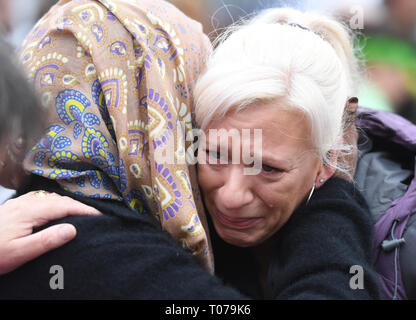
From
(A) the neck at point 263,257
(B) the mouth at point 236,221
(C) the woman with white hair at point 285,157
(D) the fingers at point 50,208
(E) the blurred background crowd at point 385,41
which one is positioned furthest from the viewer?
(E) the blurred background crowd at point 385,41

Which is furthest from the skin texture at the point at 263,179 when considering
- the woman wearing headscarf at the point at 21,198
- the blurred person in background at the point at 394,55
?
the blurred person in background at the point at 394,55

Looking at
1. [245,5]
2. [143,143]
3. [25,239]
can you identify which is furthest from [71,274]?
[245,5]

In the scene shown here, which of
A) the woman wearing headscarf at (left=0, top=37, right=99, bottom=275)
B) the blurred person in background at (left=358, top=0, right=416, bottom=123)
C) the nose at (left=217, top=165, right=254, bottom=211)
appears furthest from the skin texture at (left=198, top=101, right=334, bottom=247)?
the blurred person in background at (left=358, top=0, right=416, bottom=123)

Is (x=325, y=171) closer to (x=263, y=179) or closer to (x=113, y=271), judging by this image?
(x=263, y=179)

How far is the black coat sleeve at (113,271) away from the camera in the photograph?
3.73 feet

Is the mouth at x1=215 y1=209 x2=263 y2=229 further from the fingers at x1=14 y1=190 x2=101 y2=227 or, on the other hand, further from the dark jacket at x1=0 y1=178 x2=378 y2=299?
the fingers at x1=14 y1=190 x2=101 y2=227

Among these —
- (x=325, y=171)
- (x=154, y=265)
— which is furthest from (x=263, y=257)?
(x=154, y=265)

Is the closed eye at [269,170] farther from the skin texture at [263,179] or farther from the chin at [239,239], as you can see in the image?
the chin at [239,239]

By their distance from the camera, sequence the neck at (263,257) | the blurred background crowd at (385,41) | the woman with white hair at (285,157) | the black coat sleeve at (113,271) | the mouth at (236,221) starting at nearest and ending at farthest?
the black coat sleeve at (113,271) < the woman with white hair at (285,157) < the mouth at (236,221) < the neck at (263,257) < the blurred background crowd at (385,41)

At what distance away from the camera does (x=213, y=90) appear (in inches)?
56.0

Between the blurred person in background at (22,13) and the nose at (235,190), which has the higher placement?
the blurred person in background at (22,13)

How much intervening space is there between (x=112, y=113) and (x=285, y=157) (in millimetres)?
515

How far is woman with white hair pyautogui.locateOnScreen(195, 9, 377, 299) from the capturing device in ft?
4.58
